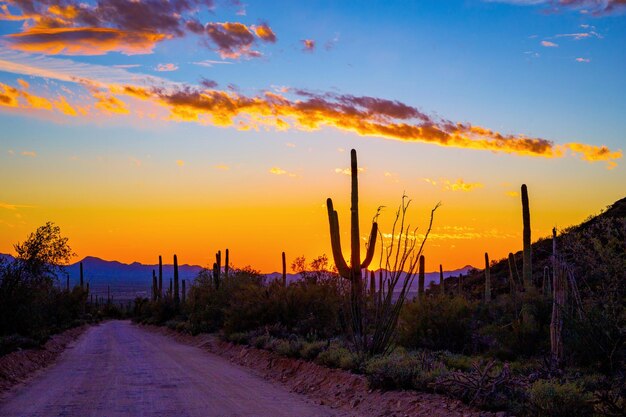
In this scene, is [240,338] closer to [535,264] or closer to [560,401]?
[560,401]

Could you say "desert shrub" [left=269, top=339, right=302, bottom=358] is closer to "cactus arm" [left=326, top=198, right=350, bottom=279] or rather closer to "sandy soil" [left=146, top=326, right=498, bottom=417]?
"sandy soil" [left=146, top=326, right=498, bottom=417]

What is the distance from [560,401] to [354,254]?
1022 centimetres

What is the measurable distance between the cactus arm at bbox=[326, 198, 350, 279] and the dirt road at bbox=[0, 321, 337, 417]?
392 centimetres

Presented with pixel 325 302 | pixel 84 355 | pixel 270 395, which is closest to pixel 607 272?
pixel 270 395

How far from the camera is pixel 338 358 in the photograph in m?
17.5

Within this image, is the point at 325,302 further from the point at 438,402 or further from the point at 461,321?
the point at 438,402

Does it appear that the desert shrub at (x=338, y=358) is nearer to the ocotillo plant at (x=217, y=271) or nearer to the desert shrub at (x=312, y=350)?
the desert shrub at (x=312, y=350)

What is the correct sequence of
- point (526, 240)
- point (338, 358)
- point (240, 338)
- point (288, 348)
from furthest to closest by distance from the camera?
point (526, 240), point (240, 338), point (288, 348), point (338, 358)

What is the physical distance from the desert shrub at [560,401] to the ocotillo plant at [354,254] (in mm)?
8174

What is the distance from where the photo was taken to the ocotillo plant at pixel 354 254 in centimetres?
1833

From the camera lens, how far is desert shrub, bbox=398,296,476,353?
934 inches

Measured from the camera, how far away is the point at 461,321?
24.2 metres

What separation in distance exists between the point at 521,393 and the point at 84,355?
22.2m

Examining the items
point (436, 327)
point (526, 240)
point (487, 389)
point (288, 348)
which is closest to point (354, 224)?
point (288, 348)
